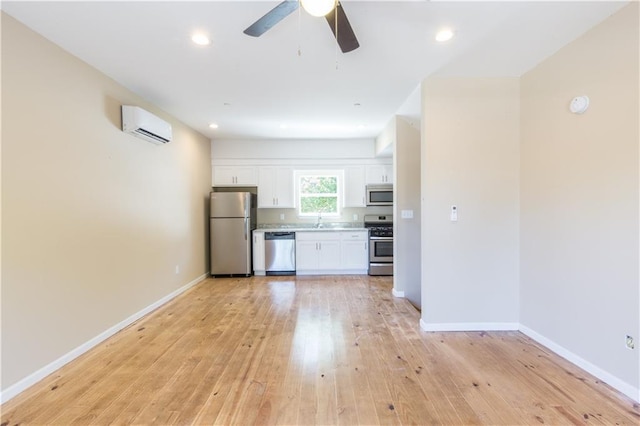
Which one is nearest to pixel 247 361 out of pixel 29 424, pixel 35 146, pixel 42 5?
pixel 29 424

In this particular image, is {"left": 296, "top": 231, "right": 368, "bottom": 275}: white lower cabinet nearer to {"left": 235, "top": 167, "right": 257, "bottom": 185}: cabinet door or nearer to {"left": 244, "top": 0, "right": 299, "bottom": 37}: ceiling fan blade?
{"left": 235, "top": 167, "right": 257, "bottom": 185}: cabinet door

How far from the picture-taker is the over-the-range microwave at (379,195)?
548cm

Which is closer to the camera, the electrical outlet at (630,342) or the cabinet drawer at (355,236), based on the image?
the electrical outlet at (630,342)

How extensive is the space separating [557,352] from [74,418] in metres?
3.53

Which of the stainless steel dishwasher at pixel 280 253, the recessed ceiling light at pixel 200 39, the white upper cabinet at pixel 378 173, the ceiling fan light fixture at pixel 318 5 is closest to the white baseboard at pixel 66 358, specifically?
the stainless steel dishwasher at pixel 280 253

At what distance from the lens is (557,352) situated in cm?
238

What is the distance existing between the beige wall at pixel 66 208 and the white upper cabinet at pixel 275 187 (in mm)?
2133

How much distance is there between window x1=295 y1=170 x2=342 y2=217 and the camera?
18.9ft

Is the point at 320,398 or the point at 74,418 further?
the point at 320,398

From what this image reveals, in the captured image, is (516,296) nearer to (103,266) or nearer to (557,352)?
(557,352)

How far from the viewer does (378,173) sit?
5.52m

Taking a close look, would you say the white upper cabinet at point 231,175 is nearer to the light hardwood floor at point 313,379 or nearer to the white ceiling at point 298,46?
the white ceiling at point 298,46

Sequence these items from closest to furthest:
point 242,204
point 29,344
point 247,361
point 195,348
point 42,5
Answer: point 42,5
point 29,344
point 247,361
point 195,348
point 242,204

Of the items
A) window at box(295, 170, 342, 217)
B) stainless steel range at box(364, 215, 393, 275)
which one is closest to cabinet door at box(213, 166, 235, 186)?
window at box(295, 170, 342, 217)
